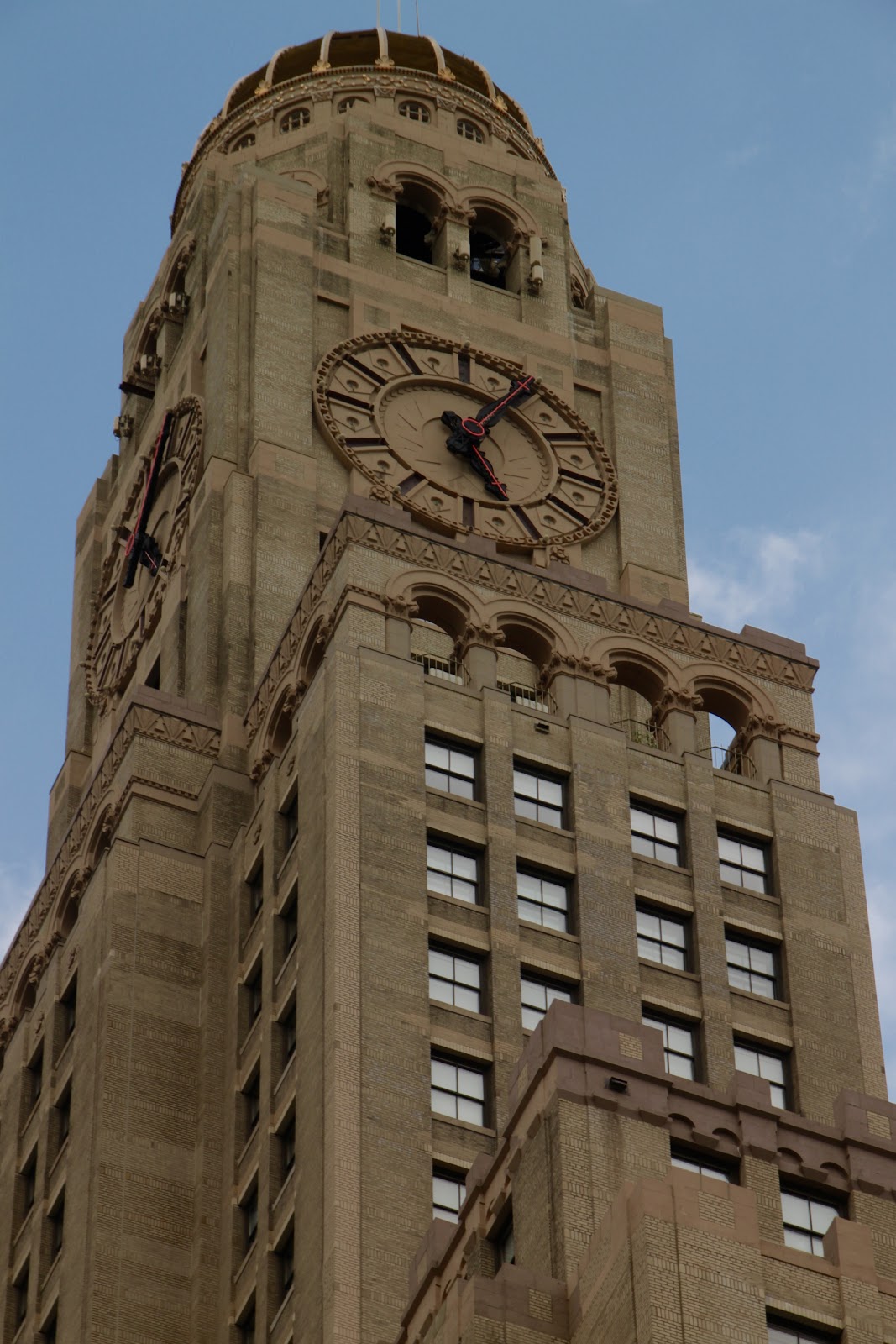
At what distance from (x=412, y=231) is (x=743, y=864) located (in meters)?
37.0

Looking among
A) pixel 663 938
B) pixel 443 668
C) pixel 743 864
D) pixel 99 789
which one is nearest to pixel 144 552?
pixel 99 789

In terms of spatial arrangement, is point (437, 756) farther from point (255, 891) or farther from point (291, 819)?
point (255, 891)

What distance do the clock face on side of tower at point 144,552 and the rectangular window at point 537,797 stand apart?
21.3 meters

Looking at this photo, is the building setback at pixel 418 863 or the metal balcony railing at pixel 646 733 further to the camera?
the metal balcony railing at pixel 646 733

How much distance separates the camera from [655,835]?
85.9 m

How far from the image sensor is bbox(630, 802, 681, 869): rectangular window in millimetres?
85438

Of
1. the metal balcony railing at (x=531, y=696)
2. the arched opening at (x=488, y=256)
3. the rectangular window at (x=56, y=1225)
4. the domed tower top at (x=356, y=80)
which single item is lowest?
the rectangular window at (x=56, y=1225)

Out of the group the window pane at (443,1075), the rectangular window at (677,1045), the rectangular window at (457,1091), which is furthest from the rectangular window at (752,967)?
the window pane at (443,1075)

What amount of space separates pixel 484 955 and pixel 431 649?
1570cm

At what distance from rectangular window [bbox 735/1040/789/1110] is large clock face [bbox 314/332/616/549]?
883 inches

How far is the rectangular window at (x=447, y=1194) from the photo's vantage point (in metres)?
72.9

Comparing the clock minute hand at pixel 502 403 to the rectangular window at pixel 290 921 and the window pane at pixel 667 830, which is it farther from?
the rectangular window at pixel 290 921

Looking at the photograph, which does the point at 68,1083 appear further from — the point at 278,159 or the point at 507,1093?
the point at 278,159

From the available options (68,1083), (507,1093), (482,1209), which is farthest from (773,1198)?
(68,1083)
